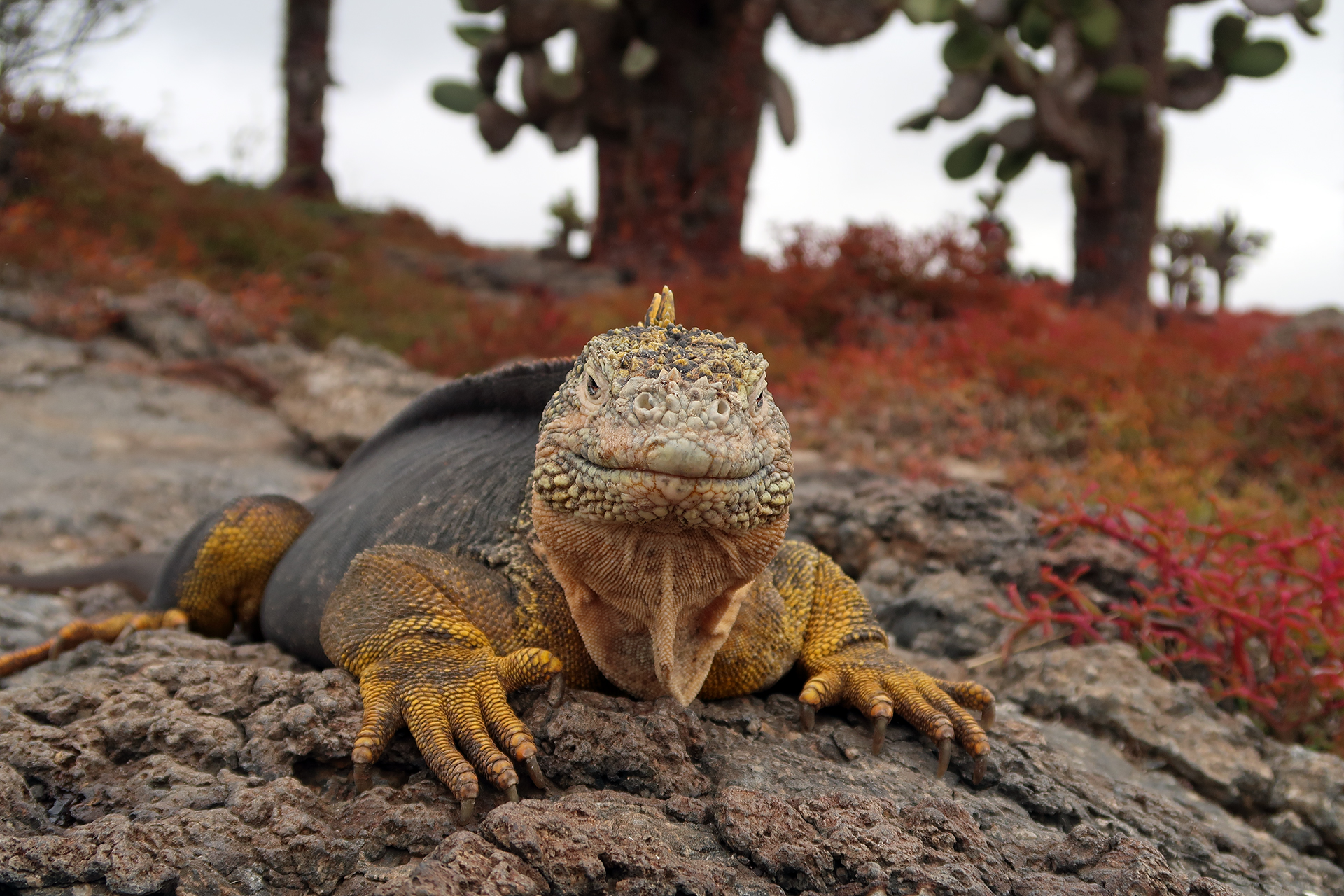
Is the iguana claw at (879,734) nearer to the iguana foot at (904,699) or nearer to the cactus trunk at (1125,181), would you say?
the iguana foot at (904,699)

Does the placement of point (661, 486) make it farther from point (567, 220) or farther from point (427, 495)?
point (567, 220)

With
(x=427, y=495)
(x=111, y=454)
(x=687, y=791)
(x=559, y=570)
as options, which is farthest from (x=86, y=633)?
(x=111, y=454)

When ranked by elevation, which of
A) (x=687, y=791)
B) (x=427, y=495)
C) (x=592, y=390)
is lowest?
(x=687, y=791)

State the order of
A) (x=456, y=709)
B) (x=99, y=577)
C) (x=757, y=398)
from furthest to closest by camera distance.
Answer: (x=99, y=577) < (x=456, y=709) < (x=757, y=398)

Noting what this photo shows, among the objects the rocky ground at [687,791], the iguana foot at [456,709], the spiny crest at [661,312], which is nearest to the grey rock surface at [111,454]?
the rocky ground at [687,791]

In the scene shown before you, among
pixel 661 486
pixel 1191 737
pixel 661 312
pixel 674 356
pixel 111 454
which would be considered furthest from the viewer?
pixel 111 454

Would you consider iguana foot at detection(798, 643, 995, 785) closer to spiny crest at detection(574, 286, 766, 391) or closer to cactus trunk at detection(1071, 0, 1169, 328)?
spiny crest at detection(574, 286, 766, 391)

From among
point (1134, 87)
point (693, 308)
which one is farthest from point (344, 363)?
point (1134, 87)
